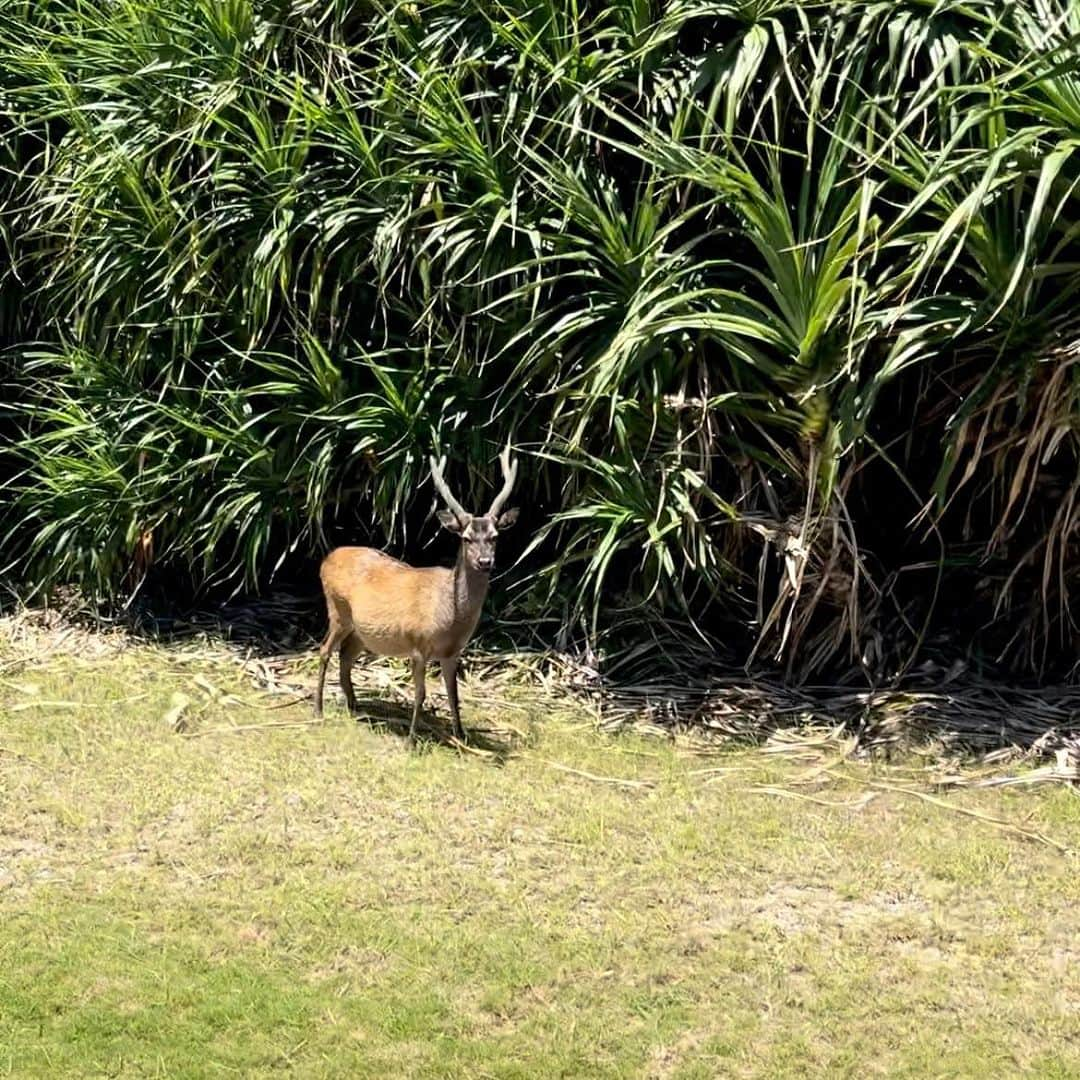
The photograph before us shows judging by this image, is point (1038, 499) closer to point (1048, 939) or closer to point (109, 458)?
point (1048, 939)

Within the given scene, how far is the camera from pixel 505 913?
5164 mm

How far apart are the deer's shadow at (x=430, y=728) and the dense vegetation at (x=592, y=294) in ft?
2.26

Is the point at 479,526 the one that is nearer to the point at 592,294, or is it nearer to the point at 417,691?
the point at 417,691

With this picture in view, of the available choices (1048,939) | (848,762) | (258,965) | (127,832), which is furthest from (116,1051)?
(848,762)

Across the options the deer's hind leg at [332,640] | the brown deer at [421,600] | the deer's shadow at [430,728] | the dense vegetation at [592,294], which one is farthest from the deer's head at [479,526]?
the deer's hind leg at [332,640]

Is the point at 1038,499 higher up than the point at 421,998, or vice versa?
the point at 1038,499

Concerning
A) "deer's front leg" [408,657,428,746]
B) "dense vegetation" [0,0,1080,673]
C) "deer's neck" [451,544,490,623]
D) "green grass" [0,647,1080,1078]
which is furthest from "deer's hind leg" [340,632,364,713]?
"deer's neck" [451,544,490,623]

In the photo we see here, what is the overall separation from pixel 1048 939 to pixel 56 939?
3009 mm

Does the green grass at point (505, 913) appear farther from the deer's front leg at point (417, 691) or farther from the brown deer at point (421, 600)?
the brown deer at point (421, 600)

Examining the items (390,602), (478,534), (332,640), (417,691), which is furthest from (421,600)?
(332,640)

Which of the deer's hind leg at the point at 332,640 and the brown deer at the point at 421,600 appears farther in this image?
the deer's hind leg at the point at 332,640

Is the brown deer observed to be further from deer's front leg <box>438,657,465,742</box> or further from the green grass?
the green grass

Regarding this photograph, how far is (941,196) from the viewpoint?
595 cm

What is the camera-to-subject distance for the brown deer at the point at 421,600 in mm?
6418
